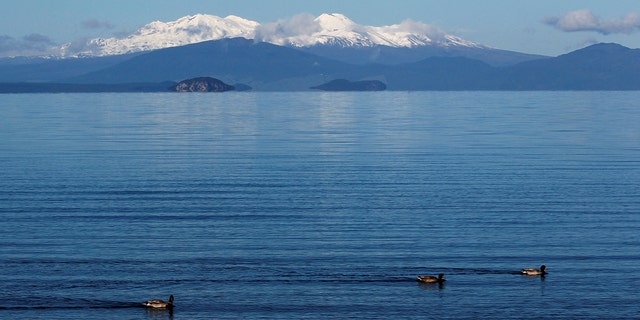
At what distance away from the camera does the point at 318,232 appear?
160 ft

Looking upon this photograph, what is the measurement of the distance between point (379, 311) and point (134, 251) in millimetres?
12697

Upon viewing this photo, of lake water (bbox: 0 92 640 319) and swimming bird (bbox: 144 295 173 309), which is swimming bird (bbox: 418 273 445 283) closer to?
lake water (bbox: 0 92 640 319)

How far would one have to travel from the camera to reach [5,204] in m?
56.1

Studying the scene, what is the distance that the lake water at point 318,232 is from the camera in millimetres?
37500

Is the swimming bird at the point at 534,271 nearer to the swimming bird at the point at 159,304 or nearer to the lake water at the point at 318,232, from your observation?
the lake water at the point at 318,232

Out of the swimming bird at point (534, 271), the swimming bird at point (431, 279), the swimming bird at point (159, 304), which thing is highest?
the swimming bird at point (534, 271)

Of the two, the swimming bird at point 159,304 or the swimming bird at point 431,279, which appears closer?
the swimming bird at point 159,304

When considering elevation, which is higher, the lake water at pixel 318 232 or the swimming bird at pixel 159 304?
the lake water at pixel 318 232

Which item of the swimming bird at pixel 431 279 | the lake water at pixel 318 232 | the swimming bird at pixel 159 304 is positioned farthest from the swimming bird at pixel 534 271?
the swimming bird at pixel 159 304

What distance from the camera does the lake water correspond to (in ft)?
123

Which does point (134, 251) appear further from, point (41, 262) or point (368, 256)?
point (368, 256)

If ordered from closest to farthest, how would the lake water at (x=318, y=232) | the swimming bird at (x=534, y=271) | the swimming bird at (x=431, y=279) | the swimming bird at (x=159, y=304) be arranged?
the swimming bird at (x=159, y=304)
the lake water at (x=318, y=232)
the swimming bird at (x=431, y=279)
the swimming bird at (x=534, y=271)

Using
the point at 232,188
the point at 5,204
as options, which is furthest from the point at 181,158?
the point at 5,204

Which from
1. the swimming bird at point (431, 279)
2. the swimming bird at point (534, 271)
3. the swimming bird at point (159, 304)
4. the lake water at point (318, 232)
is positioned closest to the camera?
the swimming bird at point (159, 304)
